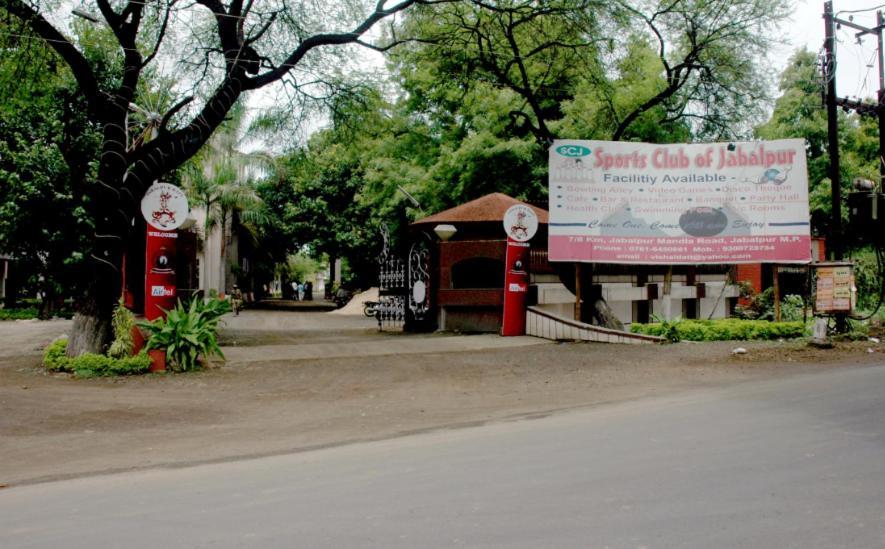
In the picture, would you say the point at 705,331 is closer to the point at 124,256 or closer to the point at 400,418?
the point at 400,418

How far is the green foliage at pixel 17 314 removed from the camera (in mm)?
28609

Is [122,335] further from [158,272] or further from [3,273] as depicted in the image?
[3,273]

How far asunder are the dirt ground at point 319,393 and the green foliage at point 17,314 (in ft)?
45.5

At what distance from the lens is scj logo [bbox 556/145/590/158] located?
17.8 metres

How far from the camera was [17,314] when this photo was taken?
2906 centimetres

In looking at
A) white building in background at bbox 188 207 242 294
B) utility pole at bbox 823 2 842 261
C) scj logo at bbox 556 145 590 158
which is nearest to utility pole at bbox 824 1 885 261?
utility pole at bbox 823 2 842 261

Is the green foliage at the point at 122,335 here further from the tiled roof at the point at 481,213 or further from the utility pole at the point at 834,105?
the utility pole at the point at 834,105

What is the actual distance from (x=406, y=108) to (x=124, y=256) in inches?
750

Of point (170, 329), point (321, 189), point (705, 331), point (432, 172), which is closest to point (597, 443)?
point (170, 329)

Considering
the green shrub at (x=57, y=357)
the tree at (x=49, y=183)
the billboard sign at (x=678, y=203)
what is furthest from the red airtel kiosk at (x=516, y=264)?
the tree at (x=49, y=183)

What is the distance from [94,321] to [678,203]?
13487mm

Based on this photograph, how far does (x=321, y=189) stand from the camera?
1626 inches

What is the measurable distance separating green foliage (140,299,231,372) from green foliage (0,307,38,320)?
65.9 ft

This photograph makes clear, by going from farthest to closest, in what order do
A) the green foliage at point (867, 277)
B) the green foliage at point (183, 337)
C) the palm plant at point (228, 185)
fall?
1. the palm plant at point (228, 185)
2. the green foliage at point (867, 277)
3. the green foliage at point (183, 337)
